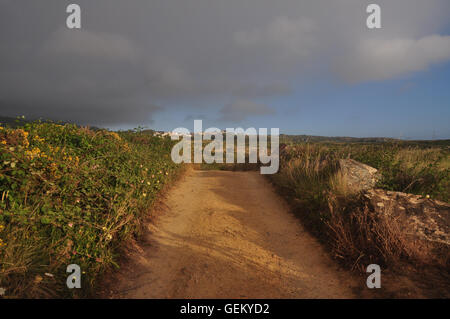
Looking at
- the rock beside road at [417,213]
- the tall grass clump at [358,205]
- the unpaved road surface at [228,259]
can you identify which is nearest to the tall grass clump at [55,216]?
the unpaved road surface at [228,259]

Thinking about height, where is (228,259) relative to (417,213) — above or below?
below

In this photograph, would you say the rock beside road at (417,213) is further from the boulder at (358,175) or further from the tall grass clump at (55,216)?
the tall grass clump at (55,216)

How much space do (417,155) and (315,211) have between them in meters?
6.23

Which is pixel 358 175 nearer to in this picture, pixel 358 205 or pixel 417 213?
pixel 358 205

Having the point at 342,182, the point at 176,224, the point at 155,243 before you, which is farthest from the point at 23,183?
the point at 342,182

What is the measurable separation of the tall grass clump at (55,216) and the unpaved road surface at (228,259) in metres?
0.58

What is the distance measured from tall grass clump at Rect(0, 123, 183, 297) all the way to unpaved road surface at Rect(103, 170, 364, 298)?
0.58 metres

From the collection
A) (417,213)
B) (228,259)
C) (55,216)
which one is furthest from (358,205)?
(55,216)

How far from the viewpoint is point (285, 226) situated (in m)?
5.58

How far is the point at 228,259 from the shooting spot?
13.4 feet

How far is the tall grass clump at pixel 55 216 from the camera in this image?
114 inches

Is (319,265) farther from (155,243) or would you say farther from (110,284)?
(110,284)

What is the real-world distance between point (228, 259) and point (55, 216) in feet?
9.78

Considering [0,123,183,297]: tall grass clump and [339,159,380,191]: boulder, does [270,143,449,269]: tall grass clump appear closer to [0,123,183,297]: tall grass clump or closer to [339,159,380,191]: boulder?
[339,159,380,191]: boulder
